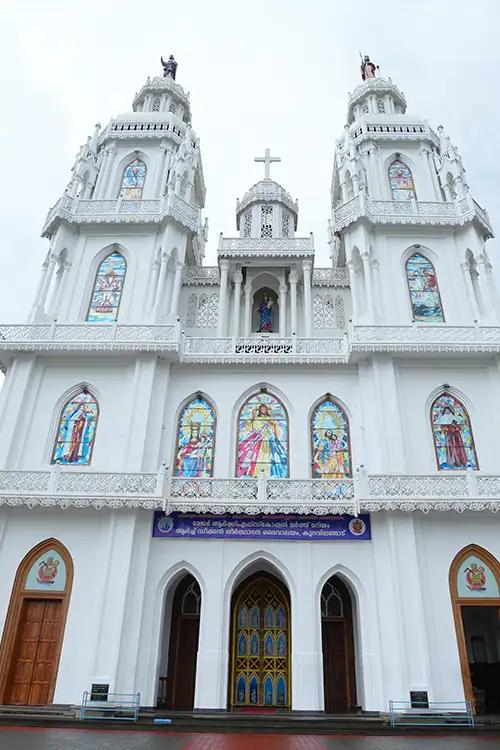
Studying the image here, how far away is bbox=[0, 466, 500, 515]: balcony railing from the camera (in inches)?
549

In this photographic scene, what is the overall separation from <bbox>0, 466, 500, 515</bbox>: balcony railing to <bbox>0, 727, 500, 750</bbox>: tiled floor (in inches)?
205

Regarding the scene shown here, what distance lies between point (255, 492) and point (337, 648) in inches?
207

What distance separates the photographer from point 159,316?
58.7 ft

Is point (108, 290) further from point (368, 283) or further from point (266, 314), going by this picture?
point (368, 283)

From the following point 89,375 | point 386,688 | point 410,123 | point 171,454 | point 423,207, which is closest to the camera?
point 386,688

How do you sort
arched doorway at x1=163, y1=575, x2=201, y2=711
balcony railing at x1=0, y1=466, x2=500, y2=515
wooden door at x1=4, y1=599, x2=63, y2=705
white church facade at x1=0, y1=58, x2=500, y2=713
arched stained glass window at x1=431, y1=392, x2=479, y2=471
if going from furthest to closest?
1. arched stained glass window at x1=431, y1=392, x2=479, y2=471
2. arched doorway at x1=163, y1=575, x2=201, y2=711
3. balcony railing at x1=0, y1=466, x2=500, y2=515
4. white church facade at x1=0, y1=58, x2=500, y2=713
5. wooden door at x1=4, y1=599, x2=63, y2=705

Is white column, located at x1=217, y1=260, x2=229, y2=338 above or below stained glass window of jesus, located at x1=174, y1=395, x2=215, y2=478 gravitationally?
above

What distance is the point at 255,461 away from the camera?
1587 centimetres

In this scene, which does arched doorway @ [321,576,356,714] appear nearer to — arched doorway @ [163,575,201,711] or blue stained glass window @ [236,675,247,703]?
blue stained glass window @ [236,675,247,703]

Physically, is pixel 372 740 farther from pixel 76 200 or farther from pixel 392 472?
pixel 76 200

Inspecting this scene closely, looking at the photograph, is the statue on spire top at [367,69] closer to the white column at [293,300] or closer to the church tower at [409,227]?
the church tower at [409,227]

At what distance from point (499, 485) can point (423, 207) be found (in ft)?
36.4

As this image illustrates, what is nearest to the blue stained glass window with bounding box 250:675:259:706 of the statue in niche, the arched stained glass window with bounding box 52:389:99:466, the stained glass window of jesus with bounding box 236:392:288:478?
the stained glass window of jesus with bounding box 236:392:288:478

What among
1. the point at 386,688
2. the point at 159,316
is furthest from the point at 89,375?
the point at 386,688
